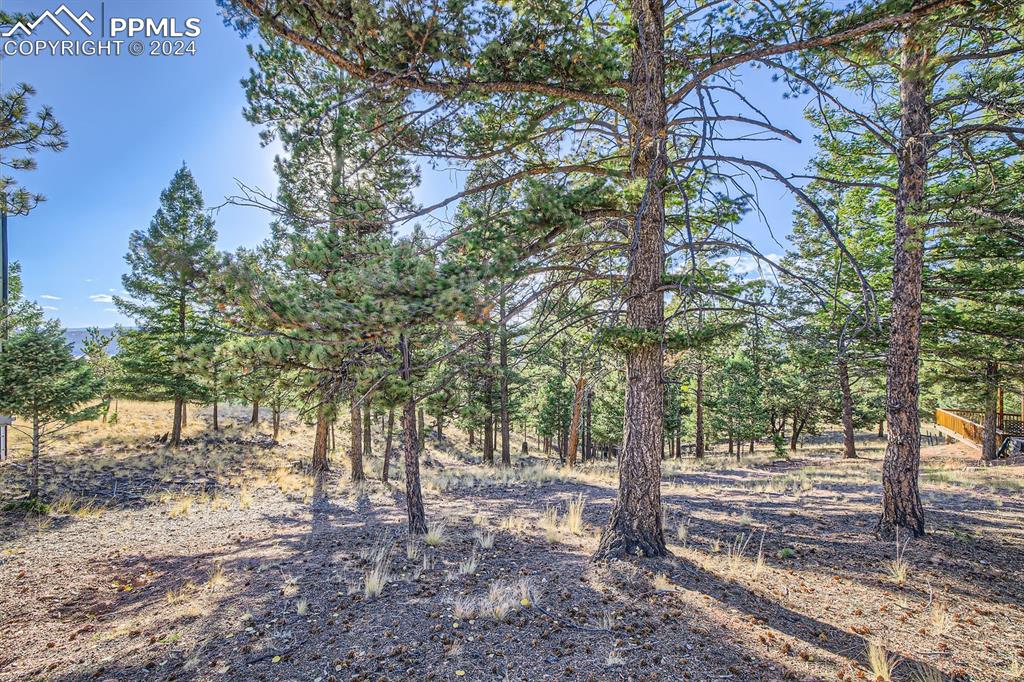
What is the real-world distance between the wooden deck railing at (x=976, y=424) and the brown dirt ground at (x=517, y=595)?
34.8 feet

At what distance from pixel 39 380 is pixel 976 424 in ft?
115

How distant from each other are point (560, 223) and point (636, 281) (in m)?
1.39

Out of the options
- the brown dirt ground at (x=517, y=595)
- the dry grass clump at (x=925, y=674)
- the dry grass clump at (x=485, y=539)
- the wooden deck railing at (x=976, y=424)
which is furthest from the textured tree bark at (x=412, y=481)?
the wooden deck railing at (x=976, y=424)

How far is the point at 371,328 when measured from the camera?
3.87m

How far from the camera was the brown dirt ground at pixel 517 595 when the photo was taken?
12.5ft

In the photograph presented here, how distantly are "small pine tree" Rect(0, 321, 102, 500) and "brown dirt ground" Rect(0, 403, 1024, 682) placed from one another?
2781 mm

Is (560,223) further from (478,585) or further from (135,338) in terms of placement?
(135,338)

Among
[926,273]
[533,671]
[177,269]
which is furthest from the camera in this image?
[926,273]

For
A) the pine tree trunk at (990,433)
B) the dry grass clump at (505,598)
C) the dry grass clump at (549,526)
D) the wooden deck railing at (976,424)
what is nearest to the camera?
the dry grass clump at (505,598)

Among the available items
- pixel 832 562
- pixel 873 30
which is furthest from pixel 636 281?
pixel 832 562

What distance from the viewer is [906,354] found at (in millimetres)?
6465

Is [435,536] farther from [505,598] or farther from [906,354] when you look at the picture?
[906,354]

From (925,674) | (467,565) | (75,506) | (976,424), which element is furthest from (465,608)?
(976,424)

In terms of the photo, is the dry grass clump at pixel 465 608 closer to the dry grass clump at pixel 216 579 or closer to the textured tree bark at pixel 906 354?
the dry grass clump at pixel 216 579
